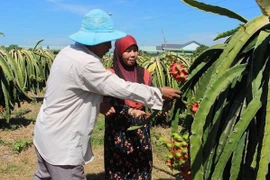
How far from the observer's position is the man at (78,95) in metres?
2.16

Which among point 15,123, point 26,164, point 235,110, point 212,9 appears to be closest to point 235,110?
point 235,110

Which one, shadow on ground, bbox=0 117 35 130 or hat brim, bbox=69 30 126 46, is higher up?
hat brim, bbox=69 30 126 46

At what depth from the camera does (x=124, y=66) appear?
9.31 feet

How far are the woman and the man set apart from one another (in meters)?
0.48

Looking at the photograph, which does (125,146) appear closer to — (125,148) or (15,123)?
(125,148)

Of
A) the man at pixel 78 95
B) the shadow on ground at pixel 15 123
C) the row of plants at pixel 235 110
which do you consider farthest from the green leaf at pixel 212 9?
the shadow on ground at pixel 15 123

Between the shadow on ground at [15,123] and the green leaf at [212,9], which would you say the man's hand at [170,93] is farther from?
the shadow on ground at [15,123]

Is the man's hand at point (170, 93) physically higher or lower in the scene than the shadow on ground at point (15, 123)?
higher

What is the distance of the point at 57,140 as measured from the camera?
228cm

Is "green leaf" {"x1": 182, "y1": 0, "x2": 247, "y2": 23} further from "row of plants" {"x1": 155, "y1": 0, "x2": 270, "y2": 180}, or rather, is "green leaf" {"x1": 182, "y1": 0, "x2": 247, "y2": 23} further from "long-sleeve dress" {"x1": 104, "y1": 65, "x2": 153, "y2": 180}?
"long-sleeve dress" {"x1": 104, "y1": 65, "x2": 153, "y2": 180}

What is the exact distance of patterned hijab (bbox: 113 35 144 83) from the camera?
279 cm

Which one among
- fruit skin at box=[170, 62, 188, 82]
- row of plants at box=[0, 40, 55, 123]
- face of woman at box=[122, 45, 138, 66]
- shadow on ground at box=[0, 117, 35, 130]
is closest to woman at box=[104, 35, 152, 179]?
face of woman at box=[122, 45, 138, 66]

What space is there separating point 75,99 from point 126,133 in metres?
0.72

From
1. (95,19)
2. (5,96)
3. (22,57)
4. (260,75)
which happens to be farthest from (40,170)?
(22,57)
